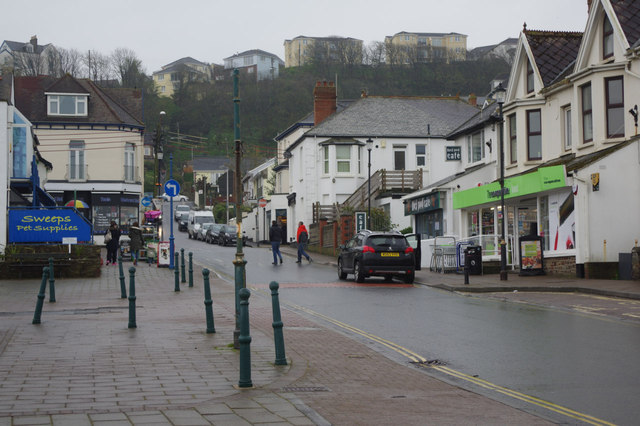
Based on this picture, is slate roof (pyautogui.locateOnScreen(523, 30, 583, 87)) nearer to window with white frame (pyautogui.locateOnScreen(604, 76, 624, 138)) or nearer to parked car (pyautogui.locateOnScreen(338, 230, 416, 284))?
window with white frame (pyautogui.locateOnScreen(604, 76, 624, 138))

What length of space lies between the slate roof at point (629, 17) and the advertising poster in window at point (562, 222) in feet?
17.1

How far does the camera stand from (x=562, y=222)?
26.1 metres

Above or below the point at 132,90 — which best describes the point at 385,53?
above

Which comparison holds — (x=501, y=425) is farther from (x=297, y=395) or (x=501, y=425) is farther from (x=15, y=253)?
(x=15, y=253)

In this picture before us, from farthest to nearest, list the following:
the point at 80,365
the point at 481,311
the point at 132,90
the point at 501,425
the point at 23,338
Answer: the point at 132,90
the point at 481,311
the point at 23,338
the point at 80,365
the point at 501,425

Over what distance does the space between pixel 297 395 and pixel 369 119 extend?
150 feet

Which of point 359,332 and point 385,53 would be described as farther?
point 385,53

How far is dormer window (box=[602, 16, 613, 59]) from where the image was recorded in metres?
25.1

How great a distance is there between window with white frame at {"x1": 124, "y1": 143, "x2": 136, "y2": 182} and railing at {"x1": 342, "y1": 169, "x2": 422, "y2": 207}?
16.1m

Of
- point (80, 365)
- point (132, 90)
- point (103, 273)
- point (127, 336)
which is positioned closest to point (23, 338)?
point (127, 336)

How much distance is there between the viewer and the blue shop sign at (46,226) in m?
26.7

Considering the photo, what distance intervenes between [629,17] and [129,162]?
3847cm

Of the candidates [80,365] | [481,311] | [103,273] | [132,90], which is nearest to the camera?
[80,365]

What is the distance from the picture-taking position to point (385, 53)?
10456cm
